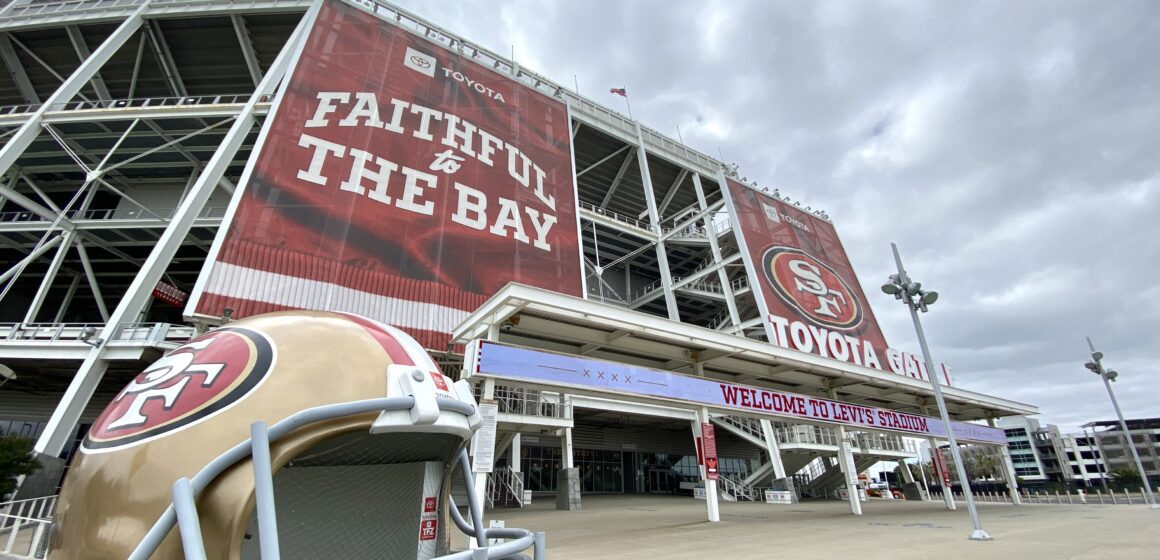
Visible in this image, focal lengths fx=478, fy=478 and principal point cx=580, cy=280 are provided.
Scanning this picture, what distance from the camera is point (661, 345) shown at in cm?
1434

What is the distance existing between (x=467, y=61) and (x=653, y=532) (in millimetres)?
22841

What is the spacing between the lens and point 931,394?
20.0 m

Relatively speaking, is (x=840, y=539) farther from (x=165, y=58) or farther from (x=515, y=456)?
(x=165, y=58)

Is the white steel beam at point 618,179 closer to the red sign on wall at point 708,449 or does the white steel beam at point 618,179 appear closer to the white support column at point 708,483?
the white support column at point 708,483

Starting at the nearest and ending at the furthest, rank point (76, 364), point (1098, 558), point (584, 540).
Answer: point (1098, 558)
point (584, 540)
point (76, 364)

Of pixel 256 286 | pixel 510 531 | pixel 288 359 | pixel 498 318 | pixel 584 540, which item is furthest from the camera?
pixel 256 286

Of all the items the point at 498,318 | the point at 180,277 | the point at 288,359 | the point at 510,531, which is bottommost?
the point at 510,531

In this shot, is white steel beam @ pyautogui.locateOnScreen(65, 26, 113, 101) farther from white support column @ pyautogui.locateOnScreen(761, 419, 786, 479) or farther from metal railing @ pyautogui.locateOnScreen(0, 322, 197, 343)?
white support column @ pyautogui.locateOnScreen(761, 419, 786, 479)

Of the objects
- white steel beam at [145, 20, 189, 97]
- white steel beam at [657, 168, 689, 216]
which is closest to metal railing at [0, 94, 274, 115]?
white steel beam at [145, 20, 189, 97]

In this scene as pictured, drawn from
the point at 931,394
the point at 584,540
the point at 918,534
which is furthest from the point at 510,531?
the point at 931,394

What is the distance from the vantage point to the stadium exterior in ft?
46.2

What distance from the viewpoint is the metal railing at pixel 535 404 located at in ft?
59.2

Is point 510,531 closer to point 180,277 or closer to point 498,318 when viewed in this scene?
point 498,318

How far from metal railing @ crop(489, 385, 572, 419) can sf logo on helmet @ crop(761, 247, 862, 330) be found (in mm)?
14407
